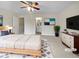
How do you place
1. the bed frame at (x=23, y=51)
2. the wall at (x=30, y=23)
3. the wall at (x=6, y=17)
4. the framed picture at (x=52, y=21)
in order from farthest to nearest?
the wall at (x=30, y=23), the framed picture at (x=52, y=21), the wall at (x=6, y=17), the bed frame at (x=23, y=51)

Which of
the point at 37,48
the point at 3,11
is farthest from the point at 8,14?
the point at 37,48

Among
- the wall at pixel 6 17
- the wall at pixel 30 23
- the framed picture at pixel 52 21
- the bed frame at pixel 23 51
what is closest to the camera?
the bed frame at pixel 23 51

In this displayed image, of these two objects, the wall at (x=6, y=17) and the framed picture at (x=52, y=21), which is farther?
the framed picture at (x=52, y=21)

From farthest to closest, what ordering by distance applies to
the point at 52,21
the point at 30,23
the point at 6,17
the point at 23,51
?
the point at 30,23 < the point at 52,21 < the point at 6,17 < the point at 23,51

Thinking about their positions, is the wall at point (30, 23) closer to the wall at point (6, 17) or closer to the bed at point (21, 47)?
the wall at point (6, 17)

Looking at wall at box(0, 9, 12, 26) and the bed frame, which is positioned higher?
wall at box(0, 9, 12, 26)

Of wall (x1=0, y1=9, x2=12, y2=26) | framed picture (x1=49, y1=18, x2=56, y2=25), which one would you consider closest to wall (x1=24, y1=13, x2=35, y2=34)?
framed picture (x1=49, y1=18, x2=56, y2=25)

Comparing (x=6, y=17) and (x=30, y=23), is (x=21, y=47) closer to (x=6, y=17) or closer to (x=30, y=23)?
(x=6, y=17)

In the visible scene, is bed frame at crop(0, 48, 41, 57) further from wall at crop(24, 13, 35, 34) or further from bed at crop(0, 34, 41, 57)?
wall at crop(24, 13, 35, 34)

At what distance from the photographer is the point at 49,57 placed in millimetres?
3436

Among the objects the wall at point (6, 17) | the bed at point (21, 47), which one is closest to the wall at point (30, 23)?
the wall at point (6, 17)

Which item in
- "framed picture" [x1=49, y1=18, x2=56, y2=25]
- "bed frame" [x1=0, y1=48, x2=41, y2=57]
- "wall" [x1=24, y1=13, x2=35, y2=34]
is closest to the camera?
"bed frame" [x1=0, y1=48, x2=41, y2=57]

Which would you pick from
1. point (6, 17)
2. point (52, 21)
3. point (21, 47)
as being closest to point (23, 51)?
point (21, 47)

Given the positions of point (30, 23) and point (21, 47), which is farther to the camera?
point (30, 23)
